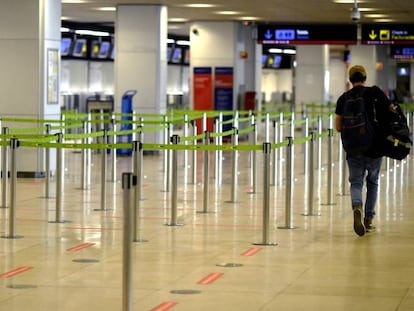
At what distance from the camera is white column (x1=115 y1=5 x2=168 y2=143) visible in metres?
27.7

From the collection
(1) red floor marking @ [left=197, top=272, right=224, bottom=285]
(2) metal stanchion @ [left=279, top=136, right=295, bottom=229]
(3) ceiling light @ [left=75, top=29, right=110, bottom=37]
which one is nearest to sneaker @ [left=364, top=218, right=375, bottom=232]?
(2) metal stanchion @ [left=279, top=136, right=295, bottom=229]

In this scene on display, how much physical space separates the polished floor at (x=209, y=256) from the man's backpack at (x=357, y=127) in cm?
100

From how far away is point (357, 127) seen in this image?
12.5 metres

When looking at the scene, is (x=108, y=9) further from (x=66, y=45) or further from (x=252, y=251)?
(x=252, y=251)

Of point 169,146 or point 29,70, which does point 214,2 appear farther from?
point 169,146

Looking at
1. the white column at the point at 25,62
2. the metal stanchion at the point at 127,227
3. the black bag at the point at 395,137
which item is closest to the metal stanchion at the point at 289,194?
the black bag at the point at 395,137

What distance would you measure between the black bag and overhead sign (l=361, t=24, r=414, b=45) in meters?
23.9

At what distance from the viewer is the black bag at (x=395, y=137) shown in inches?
489

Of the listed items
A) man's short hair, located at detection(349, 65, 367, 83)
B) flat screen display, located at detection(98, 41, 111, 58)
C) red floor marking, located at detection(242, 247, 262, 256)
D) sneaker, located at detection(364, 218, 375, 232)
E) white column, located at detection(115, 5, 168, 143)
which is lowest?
red floor marking, located at detection(242, 247, 262, 256)

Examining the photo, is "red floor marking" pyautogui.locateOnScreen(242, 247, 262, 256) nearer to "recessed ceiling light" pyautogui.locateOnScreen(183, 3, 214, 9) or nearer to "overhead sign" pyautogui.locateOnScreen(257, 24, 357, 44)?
"recessed ceiling light" pyautogui.locateOnScreen(183, 3, 214, 9)

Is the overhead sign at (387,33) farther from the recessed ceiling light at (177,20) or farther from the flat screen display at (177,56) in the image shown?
the flat screen display at (177,56)

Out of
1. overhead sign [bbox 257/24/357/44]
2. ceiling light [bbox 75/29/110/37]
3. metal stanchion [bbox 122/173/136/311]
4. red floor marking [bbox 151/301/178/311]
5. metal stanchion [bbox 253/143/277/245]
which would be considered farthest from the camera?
ceiling light [bbox 75/29/110/37]

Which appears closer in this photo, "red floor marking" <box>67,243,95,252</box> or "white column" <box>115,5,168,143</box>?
"red floor marking" <box>67,243,95,252</box>

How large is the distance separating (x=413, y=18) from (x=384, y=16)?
1.12m
